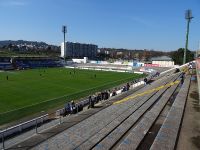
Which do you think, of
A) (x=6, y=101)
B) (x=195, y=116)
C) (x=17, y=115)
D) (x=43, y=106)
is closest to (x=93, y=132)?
(x=195, y=116)

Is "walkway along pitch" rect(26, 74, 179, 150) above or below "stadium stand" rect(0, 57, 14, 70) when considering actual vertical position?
below

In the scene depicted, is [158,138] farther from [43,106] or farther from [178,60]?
[178,60]

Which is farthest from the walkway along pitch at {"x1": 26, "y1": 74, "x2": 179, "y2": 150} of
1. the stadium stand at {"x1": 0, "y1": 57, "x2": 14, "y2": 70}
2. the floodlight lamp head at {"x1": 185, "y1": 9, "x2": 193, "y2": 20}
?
the stadium stand at {"x1": 0, "y1": 57, "x2": 14, "y2": 70}

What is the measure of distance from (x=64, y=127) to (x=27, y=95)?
18547 millimetres

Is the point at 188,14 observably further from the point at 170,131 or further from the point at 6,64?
the point at 6,64

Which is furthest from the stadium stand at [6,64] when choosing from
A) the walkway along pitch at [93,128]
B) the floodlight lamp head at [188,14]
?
the walkway along pitch at [93,128]

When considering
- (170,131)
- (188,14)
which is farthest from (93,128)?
(188,14)

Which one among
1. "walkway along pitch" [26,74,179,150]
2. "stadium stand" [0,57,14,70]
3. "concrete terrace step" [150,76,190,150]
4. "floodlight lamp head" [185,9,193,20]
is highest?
"floodlight lamp head" [185,9,193,20]

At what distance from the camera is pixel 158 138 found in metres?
11.4

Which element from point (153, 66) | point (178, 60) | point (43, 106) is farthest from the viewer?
point (178, 60)

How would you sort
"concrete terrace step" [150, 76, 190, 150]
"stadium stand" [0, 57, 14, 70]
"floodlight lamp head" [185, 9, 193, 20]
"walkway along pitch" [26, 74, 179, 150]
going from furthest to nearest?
"stadium stand" [0, 57, 14, 70] → "floodlight lamp head" [185, 9, 193, 20] → "walkway along pitch" [26, 74, 179, 150] → "concrete terrace step" [150, 76, 190, 150]

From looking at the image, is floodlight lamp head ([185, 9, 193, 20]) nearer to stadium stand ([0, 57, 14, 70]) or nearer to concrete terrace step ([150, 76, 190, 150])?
concrete terrace step ([150, 76, 190, 150])

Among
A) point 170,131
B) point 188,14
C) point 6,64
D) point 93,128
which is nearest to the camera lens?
point 170,131

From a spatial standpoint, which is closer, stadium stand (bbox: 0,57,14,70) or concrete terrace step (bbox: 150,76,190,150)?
concrete terrace step (bbox: 150,76,190,150)
